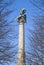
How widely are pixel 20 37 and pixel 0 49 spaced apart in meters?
3.67

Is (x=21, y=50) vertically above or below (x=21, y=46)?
below

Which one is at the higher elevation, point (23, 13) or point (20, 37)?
point (23, 13)

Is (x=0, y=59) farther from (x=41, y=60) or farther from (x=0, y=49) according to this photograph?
(x=41, y=60)

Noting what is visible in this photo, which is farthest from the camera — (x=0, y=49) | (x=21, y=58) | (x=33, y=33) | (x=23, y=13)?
(x=33, y=33)

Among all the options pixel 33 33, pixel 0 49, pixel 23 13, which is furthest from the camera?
pixel 33 33

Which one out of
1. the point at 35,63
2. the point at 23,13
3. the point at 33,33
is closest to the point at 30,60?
the point at 35,63

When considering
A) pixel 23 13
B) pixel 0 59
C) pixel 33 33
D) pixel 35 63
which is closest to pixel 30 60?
pixel 35 63

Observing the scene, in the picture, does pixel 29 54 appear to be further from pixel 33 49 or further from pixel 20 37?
pixel 20 37

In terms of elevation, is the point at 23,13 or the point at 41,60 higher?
the point at 23,13

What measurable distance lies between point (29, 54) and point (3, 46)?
4.74 meters

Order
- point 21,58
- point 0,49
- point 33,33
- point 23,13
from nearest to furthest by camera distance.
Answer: point 21,58 < point 23,13 < point 0,49 < point 33,33

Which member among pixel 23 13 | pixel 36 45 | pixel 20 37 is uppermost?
pixel 23 13

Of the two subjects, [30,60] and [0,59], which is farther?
[30,60]

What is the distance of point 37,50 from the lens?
1009 inches
